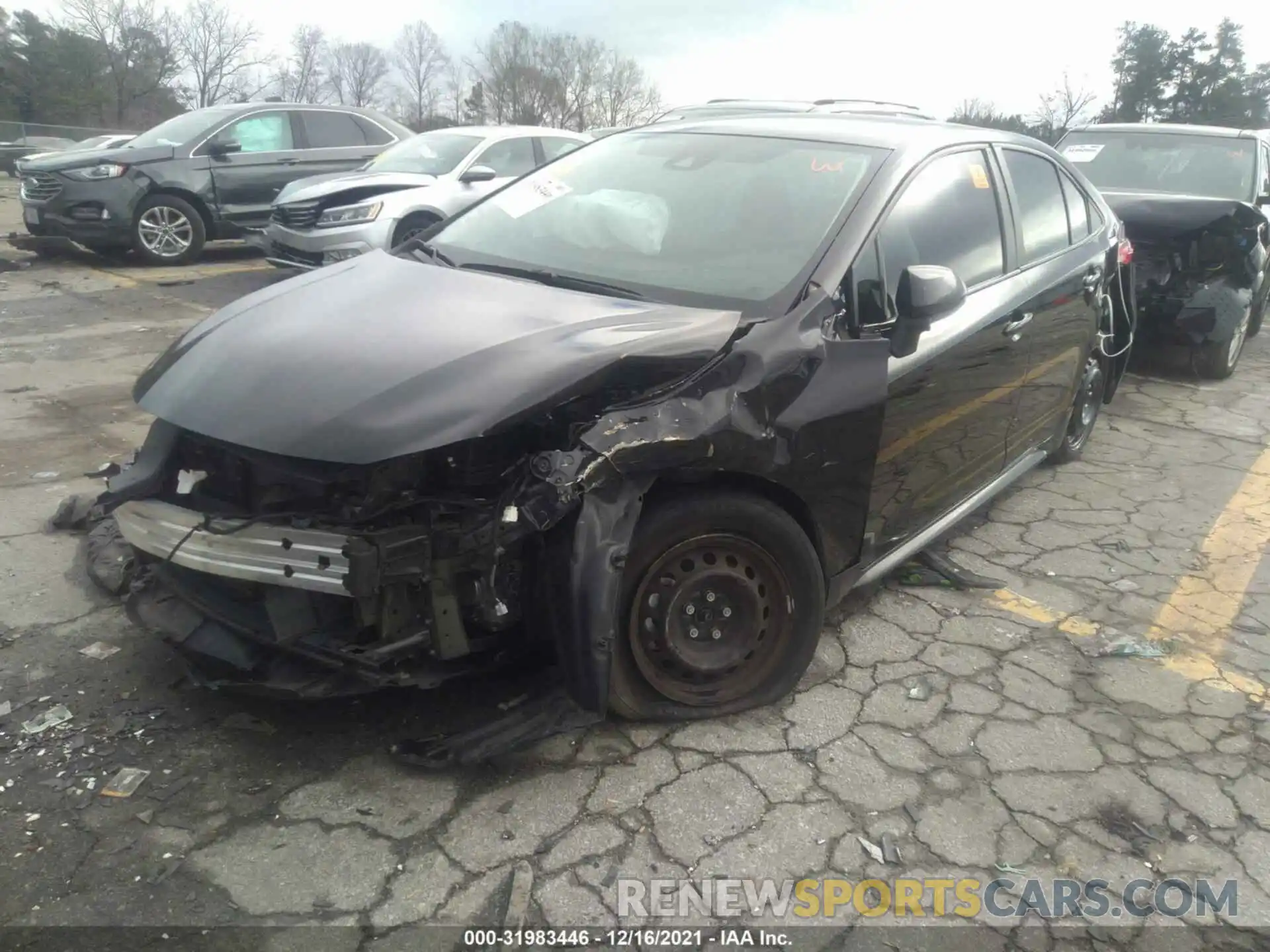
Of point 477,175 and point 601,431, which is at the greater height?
point 477,175

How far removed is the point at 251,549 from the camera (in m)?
2.31

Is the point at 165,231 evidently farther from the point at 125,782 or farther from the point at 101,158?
the point at 125,782

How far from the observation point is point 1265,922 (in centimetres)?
219

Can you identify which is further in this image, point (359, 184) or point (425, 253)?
point (359, 184)

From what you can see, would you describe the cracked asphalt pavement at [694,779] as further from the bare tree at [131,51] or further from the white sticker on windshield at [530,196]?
the bare tree at [131,51]

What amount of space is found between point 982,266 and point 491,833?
2636mm

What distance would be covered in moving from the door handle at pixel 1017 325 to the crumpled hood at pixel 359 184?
6.35 meters

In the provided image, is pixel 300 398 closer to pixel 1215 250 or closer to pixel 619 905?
pixel 619 905

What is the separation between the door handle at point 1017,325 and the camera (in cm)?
355

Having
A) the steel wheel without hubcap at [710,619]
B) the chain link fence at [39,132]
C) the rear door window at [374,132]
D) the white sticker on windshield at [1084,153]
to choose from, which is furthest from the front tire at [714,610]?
the chain link fence at [39,132]

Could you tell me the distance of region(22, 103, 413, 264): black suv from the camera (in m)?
9.52

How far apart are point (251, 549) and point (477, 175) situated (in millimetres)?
7092

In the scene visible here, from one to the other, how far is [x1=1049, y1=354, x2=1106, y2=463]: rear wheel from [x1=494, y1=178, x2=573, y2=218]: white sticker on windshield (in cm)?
294

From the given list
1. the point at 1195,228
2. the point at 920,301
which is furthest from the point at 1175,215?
the point at 920,301
